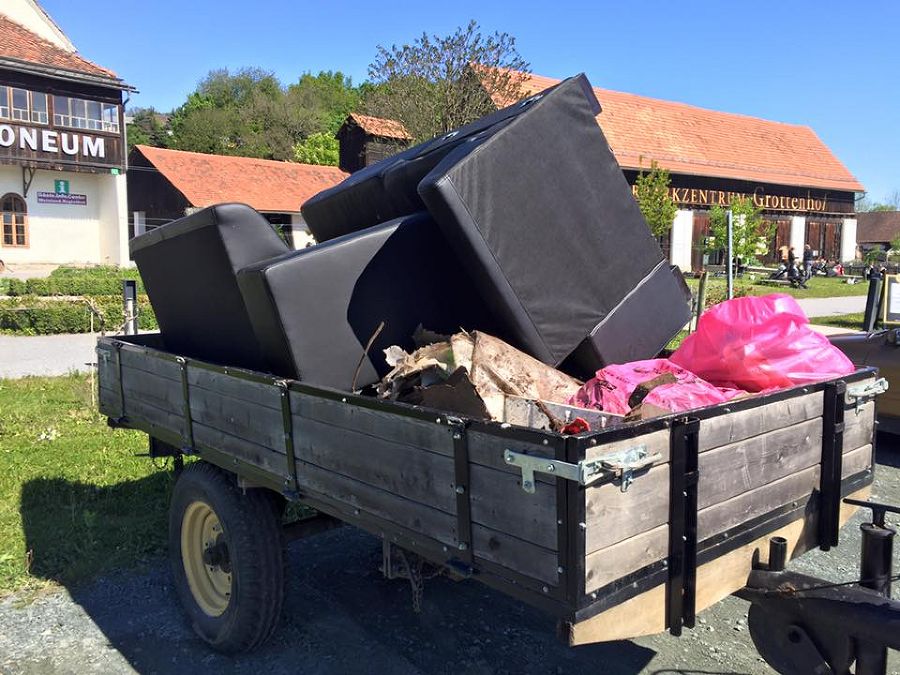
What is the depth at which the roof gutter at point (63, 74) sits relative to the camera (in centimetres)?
2823

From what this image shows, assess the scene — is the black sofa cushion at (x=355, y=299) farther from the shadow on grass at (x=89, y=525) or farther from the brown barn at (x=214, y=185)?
the brown barn at (x=214, y=185)

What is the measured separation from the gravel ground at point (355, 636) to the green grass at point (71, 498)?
1.00 ft

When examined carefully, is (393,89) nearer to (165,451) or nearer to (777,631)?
(165,451)

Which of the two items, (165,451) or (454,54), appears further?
(454,54)

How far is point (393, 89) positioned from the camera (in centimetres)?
1955

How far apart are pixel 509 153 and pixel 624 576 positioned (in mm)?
1848

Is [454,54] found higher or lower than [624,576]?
higher

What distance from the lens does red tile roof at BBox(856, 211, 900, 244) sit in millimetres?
73562

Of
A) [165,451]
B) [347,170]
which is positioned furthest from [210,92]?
[165,451]

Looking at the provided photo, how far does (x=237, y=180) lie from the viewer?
34.4 meters

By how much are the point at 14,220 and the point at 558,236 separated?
31855 mm

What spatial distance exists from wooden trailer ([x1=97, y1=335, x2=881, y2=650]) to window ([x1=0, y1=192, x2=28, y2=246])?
1218 inches

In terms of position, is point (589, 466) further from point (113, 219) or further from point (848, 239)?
point (848, 239)

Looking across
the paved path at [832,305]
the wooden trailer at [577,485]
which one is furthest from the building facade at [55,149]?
the wooden trailer at [577,485]
